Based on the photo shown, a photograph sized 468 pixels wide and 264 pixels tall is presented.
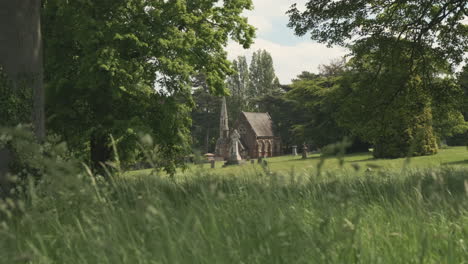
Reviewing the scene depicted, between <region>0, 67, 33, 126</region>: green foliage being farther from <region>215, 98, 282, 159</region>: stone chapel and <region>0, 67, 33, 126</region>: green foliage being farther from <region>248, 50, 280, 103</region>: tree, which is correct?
<region>248, 50, 280, 103</region>: tree

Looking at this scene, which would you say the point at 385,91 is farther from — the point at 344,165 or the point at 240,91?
the point at 240,91

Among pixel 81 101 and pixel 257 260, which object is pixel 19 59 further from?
Result: pixel 257 260

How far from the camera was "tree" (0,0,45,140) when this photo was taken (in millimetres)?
7480

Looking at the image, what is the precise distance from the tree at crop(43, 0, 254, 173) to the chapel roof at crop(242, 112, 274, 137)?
162 ft

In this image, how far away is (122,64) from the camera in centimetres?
1187

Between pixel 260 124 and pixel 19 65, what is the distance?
191ft

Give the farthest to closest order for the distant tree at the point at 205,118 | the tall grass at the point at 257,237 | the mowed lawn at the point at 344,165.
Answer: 1. the distant tree at the point at 205,118
2. the tall grass at the point at 257,237
3. the mowed lawn at the point at 344,165

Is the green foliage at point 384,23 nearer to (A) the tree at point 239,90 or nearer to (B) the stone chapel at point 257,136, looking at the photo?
(B) the stone chapel at point 257,136

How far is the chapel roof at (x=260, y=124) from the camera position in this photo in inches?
2509

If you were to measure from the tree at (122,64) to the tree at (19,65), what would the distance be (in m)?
3.63

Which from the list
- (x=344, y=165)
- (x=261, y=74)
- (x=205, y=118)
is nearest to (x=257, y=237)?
(x=344, y=165)

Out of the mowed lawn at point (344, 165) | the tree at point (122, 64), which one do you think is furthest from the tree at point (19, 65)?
the tree at point (122, 64)

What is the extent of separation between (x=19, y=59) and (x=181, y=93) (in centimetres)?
699

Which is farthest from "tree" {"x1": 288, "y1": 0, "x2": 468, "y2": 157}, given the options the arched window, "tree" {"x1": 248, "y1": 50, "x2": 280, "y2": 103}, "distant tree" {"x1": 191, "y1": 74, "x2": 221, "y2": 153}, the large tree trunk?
"tree" {"x1": 248, "y1": 50, "x2": 280, "y2": 103}
